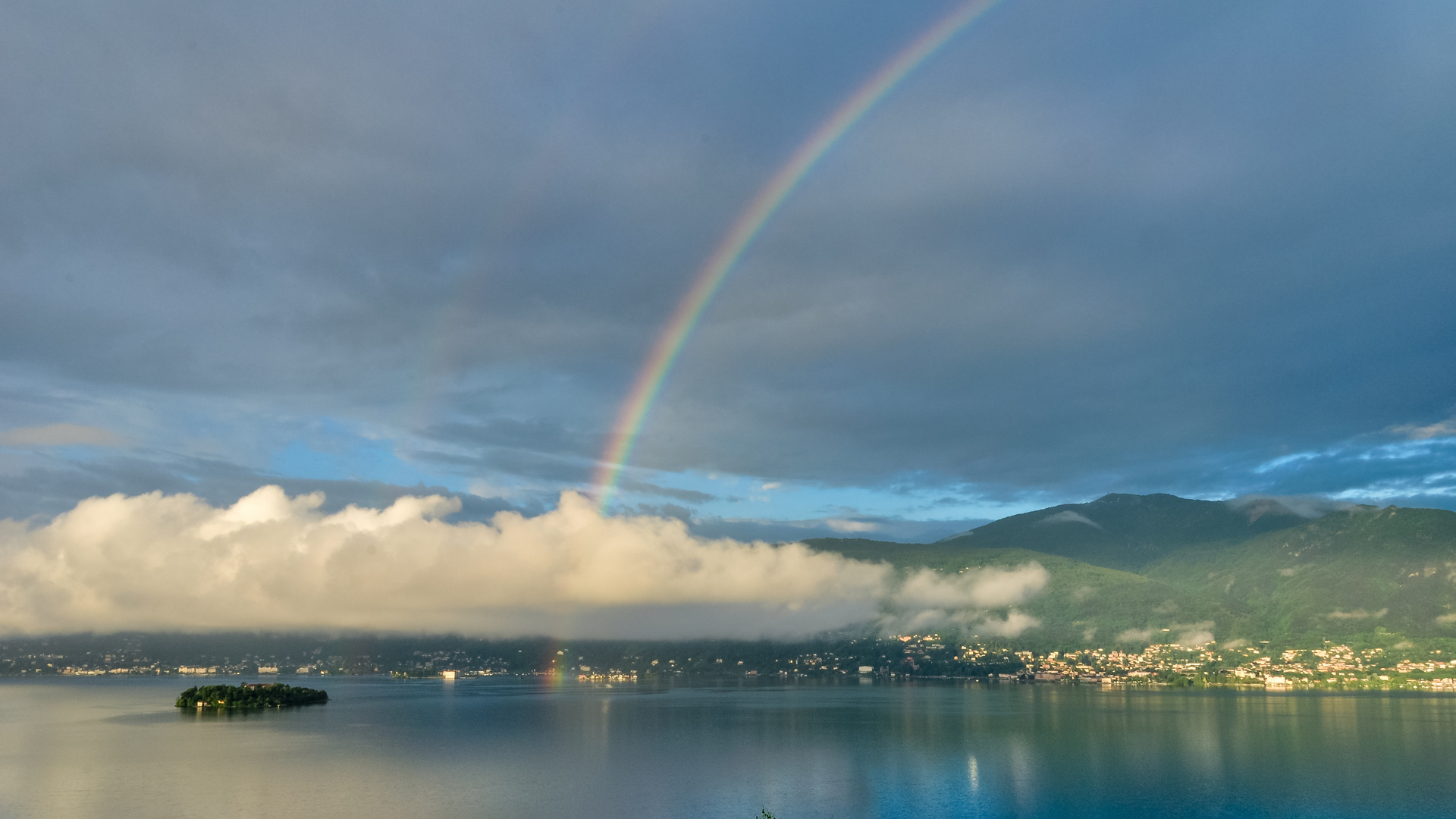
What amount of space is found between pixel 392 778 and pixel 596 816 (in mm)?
39369

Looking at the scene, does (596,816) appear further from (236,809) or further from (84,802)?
(84,802)

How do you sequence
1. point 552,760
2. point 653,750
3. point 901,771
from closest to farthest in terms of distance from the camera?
point 901,771, point 552,760, point 653,750

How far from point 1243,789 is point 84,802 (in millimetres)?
126301

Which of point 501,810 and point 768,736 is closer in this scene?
point 501,810

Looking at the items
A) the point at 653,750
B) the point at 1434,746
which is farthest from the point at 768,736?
the point at 1434,746

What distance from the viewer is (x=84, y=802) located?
314 ft

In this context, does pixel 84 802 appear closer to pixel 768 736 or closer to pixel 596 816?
pixel 596 816

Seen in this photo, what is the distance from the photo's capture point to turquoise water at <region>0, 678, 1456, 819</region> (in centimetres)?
9200

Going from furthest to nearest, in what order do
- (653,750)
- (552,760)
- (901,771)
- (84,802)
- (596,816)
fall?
(653,750) → (552,760) → (901,771) → (84,802) → (596,816)

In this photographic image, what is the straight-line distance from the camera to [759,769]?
11794 centimetres

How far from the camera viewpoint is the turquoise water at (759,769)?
302ft

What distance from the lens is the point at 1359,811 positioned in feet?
289

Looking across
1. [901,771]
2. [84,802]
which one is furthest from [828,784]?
[84,802]

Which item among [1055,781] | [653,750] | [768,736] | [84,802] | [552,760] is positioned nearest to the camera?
[84,802]
